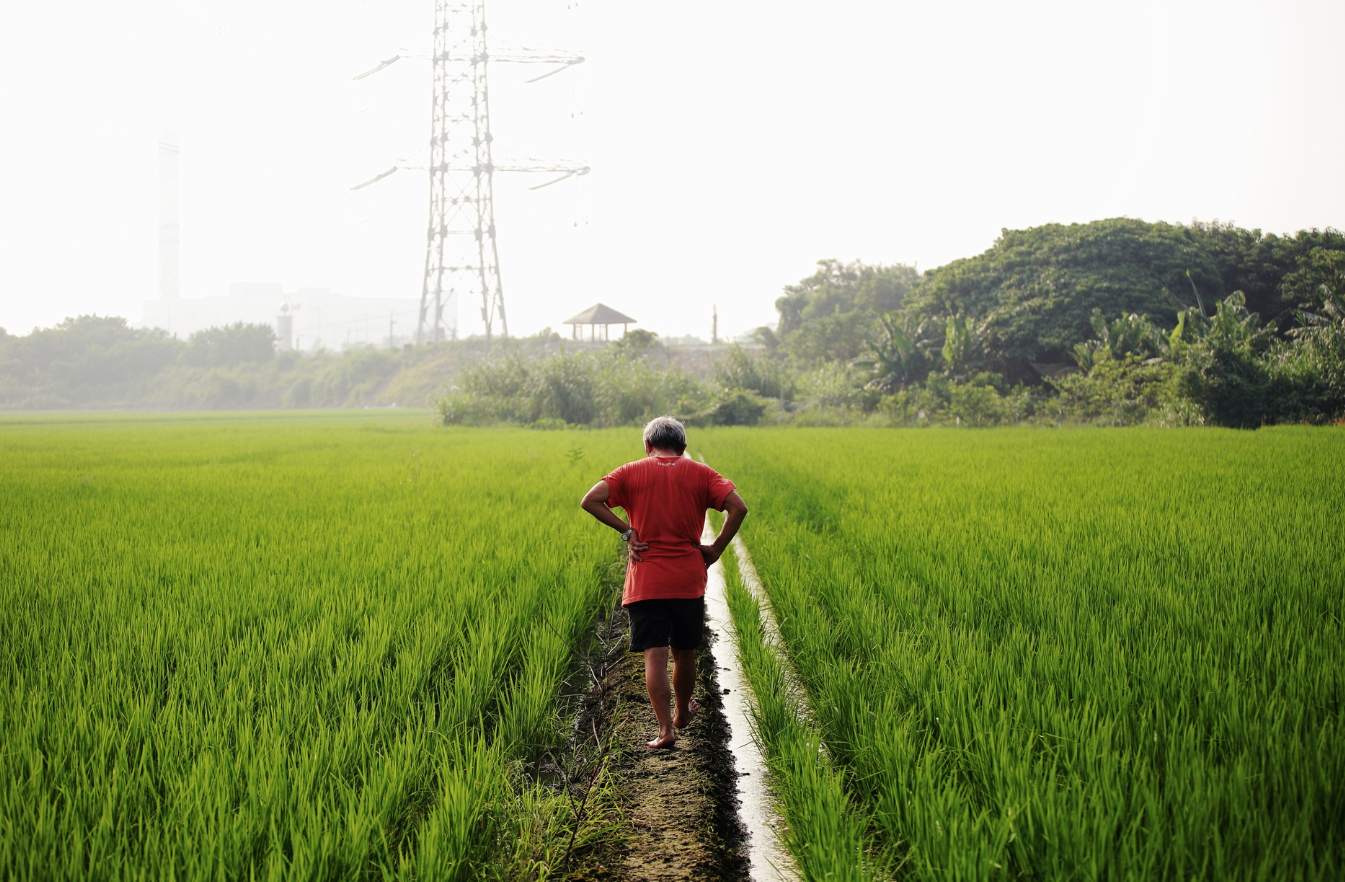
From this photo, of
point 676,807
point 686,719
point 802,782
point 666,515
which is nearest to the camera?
point 802,782

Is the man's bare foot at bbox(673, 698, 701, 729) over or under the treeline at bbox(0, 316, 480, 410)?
under

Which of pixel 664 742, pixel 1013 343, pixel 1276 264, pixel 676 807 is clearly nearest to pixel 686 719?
pixel 664 742

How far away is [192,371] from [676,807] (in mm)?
66757

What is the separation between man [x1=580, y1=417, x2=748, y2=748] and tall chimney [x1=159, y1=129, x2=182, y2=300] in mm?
154354

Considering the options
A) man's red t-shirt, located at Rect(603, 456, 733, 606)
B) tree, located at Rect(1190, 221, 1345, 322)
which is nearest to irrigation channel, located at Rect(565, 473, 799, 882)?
man's red t-shirt, located at Rect(603, 456, 733, 606)

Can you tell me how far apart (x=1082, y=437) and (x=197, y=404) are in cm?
6030

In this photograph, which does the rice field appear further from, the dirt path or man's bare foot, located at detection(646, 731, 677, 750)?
man's bare foot, located at detection(646, 731, 677, 750)

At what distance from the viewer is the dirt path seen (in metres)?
1.96

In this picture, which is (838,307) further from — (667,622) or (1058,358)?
(667,622)

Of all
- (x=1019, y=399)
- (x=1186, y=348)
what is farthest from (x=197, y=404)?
(x=1186, y=348)

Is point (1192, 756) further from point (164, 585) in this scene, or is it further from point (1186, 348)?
point (1186, 348)

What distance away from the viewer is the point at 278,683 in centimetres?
266

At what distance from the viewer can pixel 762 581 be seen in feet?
16.5

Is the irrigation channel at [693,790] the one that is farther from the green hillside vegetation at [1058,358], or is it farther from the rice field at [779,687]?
the green hillside vegetation at [1058,358]
